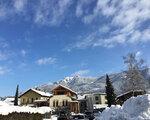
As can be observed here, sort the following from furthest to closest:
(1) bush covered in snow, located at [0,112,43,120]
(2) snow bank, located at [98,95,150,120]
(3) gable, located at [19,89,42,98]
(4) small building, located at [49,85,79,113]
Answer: (3) gable, located at [19,89,42,98] → (4) small building, located at [49,85,79,113] → (1) bush covered in snow, located at [0,112,43,120] → (2) snow bank, located at [98,95,150,120]

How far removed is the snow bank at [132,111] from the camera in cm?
2246

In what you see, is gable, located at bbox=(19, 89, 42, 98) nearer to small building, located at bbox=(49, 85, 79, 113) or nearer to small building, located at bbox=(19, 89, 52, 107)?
small building, located at bbox=(19, 89, 52, 107)

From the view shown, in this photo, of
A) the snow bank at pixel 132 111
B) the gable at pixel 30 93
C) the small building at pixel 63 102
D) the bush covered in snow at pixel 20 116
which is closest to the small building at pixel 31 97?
the gable at pixel 30 93

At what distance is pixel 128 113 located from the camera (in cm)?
2431

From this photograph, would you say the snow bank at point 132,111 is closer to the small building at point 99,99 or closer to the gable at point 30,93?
the gable at point 30,93

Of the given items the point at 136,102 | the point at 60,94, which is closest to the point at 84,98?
the point at 60,94

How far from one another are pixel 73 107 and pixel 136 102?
56654 millimetres

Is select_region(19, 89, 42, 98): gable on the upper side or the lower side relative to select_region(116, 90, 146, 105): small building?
upper

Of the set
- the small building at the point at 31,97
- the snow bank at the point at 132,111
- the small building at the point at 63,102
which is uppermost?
the small building at the point at 31,97

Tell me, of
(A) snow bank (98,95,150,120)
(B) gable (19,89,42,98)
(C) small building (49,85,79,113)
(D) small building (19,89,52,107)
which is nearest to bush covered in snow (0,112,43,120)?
(A) snow bank (98,95,150,120)

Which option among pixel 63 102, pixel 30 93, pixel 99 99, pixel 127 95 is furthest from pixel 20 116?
pixel 99 99

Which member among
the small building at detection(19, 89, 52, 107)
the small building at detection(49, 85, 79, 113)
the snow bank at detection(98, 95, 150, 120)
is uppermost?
the small building at detection(19, 89, 52, 107)

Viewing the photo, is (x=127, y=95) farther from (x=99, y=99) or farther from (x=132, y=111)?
(x=132, y=111)

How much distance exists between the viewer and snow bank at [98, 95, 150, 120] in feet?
73.7
